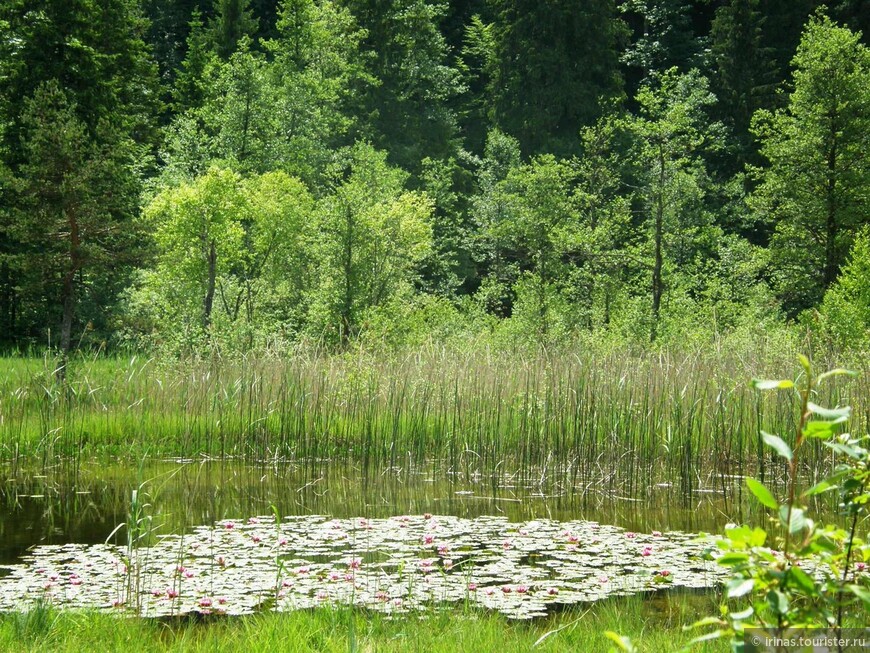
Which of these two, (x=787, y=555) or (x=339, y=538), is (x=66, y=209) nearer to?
(x=339, y=538)

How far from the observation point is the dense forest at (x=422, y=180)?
1379 centimetres

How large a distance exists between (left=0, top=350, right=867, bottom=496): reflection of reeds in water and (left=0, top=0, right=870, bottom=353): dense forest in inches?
39.9

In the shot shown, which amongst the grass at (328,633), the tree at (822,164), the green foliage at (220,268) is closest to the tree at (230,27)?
the green foliage at (220,268)

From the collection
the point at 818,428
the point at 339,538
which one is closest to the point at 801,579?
the point at 818,428

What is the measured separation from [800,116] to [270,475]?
1348 cm

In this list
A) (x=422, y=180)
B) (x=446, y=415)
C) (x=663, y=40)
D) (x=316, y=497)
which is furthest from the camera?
(x=663, y=40)

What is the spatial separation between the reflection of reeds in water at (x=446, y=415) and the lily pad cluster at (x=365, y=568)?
5.28 ft

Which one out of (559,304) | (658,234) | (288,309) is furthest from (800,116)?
(288,309)

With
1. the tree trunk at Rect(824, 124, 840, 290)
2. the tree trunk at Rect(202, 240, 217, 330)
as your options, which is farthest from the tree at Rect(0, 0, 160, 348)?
the tree trunk at Rect(824, 124, 840, 290)

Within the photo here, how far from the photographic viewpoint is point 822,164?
16.6 meters

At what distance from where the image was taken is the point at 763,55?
26625 mm

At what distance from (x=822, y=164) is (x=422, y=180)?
43.3ft

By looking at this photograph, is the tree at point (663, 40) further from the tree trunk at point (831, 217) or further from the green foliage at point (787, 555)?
the green foliage at point (787, 555)

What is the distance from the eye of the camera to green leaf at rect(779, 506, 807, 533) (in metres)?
1.20
